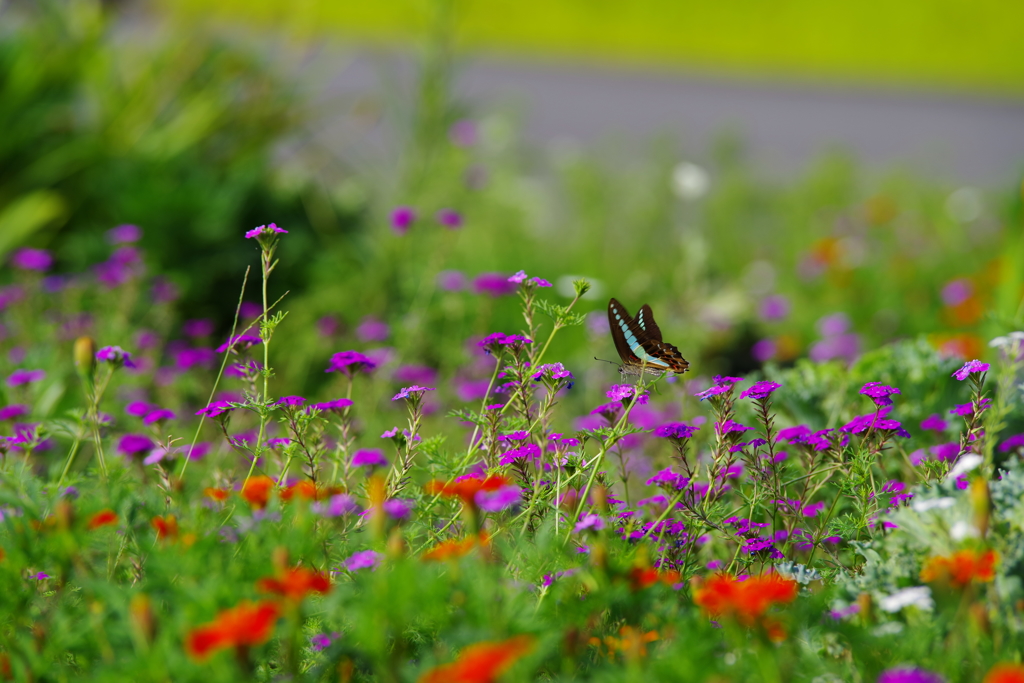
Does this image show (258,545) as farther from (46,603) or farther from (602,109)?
(602,109)

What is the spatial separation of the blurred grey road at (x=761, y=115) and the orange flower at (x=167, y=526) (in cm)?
790

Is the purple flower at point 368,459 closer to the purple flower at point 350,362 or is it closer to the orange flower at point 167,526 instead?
the purple flower at point 350,362

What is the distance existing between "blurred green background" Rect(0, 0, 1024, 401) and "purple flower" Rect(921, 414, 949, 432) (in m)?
0.34

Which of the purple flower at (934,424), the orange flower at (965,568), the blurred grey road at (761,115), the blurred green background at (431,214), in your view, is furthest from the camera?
the blurred grey road at (761,115)

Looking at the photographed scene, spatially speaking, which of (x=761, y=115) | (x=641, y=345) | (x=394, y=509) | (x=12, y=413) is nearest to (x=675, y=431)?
(x=641, y=345)

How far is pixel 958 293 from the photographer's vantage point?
16.9ft

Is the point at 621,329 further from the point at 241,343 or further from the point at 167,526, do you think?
the point at 167,526

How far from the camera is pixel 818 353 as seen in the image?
4812 millimetres

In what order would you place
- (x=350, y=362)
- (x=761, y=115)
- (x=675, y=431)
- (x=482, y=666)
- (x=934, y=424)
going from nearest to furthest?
(x=482, y=666) → (x=675, y=431) → (x=350, y=362) → (x=934, y=424) → (x=761, y=115)

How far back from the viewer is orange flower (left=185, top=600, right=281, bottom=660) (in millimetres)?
1050

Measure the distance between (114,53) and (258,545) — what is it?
5793 mm

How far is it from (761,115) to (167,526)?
1370 cm

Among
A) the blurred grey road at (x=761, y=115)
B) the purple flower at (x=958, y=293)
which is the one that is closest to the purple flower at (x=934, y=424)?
the purple flower at (x=958, y=293)

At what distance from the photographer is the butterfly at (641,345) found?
81.3 inches
